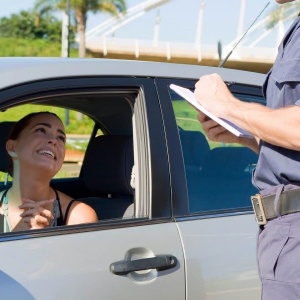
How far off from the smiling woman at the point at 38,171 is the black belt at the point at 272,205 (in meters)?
0.93

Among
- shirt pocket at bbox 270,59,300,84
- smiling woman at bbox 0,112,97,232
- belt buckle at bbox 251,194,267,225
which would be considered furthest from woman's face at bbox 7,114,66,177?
shirt pocket at bbox 270,59,300,84

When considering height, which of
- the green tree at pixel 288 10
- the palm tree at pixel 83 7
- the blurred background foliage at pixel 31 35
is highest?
the blurred background foliage at pixel 31 35

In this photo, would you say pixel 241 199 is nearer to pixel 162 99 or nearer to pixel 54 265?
pixel 162 99

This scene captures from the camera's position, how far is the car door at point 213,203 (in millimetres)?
Answer: 2740

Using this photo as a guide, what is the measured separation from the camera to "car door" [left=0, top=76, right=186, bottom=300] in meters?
2.38

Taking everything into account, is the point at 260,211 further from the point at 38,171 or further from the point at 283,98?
the point at 38,171

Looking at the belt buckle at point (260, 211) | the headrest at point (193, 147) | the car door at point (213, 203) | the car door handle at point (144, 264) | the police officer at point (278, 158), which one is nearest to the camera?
the police officer at point (278, 158)

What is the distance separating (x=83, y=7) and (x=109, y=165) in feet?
113

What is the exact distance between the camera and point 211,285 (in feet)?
8.94

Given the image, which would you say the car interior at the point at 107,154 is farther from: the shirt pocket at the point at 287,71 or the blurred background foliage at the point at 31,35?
the blurred background foliage at the point at 31,35

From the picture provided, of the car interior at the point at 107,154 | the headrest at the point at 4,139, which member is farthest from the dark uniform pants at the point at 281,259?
the headrest at the point at 4,139

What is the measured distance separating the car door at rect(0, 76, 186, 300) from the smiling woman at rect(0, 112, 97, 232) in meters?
0.30

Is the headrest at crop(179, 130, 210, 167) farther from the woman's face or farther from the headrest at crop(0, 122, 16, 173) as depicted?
the headrest at crop(0, 122, 16, 173)

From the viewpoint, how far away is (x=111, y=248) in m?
2.56
